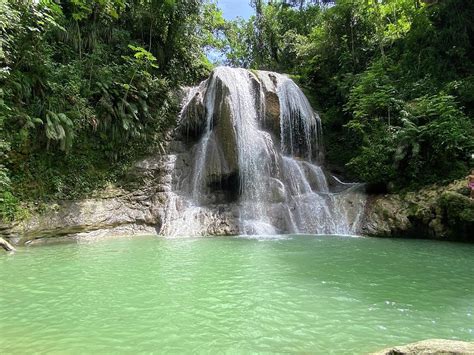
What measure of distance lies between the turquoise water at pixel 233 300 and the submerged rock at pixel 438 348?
663mm

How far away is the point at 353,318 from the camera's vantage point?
4.33 meters

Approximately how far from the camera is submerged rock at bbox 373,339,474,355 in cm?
261

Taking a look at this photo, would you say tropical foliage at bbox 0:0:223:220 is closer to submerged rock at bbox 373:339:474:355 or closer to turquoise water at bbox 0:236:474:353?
turquoise water at bbox 0:236:474:353

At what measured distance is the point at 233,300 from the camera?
5.08m

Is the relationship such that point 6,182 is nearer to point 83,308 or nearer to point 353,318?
point 83,308

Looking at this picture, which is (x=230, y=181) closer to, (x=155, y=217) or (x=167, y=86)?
(x=155, y=217)

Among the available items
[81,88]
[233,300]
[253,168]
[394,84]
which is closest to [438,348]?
[233,300]

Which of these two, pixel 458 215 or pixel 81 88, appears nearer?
pixel 458 215

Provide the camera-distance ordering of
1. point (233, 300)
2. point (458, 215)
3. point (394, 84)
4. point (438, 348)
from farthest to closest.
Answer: point (394, 84) < point (458, 215) < point (233, 300) < point (438, 348)

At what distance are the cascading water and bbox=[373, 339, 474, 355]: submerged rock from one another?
937cm

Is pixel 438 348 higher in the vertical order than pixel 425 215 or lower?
lower

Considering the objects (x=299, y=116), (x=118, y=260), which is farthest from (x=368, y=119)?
(x=118, y=260)

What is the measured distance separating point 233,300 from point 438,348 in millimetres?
2866

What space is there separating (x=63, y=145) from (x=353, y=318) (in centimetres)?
1100
